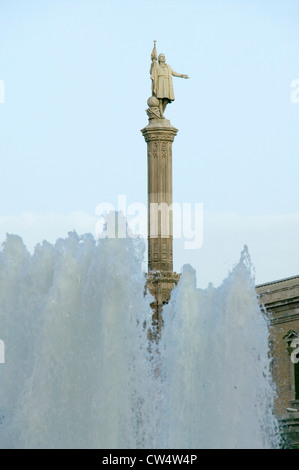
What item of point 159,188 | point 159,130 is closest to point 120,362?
point 159,188

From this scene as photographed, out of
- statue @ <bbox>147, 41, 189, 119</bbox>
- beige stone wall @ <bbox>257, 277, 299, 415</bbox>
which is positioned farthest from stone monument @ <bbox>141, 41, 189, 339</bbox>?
beige stone wall @ <bbox>257, 277, 299, 415</bbox>

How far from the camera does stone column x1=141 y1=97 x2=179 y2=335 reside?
50.4m

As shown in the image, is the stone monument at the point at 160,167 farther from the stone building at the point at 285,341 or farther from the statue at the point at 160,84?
the stone building at the point at 285,341

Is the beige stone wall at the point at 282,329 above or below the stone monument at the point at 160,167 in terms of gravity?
below

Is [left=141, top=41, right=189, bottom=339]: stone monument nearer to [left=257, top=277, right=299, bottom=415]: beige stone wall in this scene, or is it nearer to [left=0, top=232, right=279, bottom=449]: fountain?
[left=257, top=277, right=299, bottom=415]: beige stone wall

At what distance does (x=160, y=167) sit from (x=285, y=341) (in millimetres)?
8321

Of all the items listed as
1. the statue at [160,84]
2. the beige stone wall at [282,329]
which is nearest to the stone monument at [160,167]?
the statue at [160,84]

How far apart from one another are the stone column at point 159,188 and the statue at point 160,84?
0.10 m

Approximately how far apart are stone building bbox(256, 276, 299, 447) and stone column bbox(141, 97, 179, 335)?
416 cm

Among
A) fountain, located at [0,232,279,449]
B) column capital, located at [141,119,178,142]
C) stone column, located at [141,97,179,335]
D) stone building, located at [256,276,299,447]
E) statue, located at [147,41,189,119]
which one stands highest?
statue, located at [147,41,189,119]

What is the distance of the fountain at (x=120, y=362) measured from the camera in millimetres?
24391

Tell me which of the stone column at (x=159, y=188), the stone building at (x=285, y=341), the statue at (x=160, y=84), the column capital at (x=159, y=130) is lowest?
the stone building at (x=285, y=341)

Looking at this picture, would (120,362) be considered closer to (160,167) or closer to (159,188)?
(159,188)
